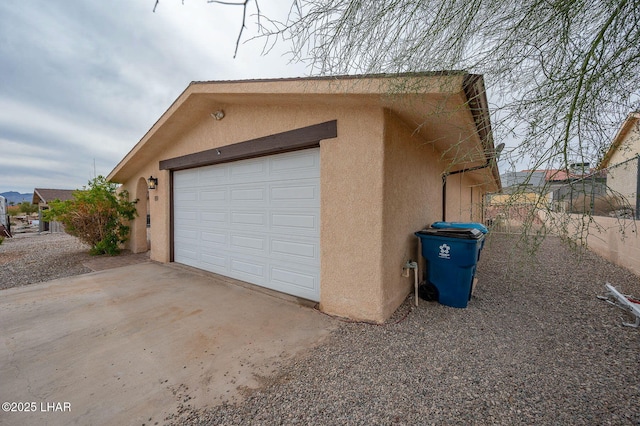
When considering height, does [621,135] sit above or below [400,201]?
above

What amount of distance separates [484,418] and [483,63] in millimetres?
3014

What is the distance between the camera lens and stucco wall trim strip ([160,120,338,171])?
156 inches

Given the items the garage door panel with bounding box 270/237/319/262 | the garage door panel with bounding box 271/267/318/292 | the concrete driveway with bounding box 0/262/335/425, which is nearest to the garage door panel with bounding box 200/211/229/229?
the concrete driveway with bounding box 0/262/335/425

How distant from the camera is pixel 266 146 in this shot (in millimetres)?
4730

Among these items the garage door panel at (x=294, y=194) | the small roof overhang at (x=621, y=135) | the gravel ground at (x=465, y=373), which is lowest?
the gravel ground at (x=465, y=373)

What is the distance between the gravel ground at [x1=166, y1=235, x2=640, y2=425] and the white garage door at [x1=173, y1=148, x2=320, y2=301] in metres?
1.69

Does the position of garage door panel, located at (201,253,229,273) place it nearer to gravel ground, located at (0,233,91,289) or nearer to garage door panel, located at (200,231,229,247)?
garage door panel, located at (200,231,229,247)

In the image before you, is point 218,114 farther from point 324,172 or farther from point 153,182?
point 153,182

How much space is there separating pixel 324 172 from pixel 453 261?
2564 mm

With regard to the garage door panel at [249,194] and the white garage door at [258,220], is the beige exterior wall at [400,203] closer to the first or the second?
the white garage door at [258,220]

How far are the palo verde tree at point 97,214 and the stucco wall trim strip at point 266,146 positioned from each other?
4749 millimetres

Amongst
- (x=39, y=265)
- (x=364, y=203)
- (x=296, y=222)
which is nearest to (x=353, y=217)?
(x=364, y=203)

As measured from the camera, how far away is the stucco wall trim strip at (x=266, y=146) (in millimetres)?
3952

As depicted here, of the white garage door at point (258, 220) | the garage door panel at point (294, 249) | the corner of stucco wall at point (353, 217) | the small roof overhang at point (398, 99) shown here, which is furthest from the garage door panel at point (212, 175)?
the corner of stucco wall at point (353, 217)
